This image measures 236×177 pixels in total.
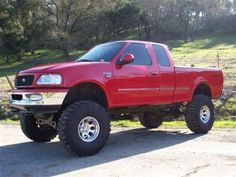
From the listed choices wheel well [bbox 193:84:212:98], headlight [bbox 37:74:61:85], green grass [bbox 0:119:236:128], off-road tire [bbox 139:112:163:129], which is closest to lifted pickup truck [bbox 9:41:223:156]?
headlight [bbox 37:74:61:85]

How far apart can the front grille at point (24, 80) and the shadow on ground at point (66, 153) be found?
4.40 ft

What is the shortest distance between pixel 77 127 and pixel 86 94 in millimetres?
963

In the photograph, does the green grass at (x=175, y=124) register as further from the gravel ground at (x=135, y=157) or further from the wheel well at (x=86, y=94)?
the wheel well at (x=86, y=94)

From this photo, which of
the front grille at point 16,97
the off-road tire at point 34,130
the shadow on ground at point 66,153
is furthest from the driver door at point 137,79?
the off-road tire at point 34,130

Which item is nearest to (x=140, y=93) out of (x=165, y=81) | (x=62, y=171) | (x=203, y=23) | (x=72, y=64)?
(x=165, y=81)

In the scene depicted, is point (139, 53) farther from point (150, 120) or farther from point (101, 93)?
point (150, 120)

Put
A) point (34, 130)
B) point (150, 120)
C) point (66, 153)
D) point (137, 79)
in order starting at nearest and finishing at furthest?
point (66, 153)
point (137, 79)
point (34, 130)
point (150, 120)

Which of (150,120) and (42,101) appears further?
(150,120)

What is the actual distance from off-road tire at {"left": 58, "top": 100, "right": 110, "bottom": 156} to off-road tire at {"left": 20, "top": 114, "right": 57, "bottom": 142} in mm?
1799

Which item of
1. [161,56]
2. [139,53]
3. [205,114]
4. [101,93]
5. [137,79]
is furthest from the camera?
[205,114]

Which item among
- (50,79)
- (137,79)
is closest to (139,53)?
(137,79)

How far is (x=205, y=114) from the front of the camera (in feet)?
41.0

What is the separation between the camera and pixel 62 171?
26.6ft

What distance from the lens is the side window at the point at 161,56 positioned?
37.4 feet
